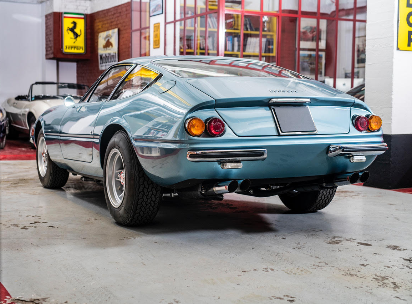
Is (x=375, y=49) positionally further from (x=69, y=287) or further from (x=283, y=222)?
(x=69, y=287)

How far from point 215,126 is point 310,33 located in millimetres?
9921

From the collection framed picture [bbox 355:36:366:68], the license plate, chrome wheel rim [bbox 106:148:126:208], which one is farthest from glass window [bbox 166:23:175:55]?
the license plate

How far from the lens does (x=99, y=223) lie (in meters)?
4.42

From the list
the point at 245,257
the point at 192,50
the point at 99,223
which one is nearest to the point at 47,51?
the point at 192,50

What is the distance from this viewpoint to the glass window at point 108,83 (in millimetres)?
4921

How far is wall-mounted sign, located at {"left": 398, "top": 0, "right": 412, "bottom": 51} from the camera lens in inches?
257

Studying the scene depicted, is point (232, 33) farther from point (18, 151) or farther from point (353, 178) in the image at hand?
point (353, 178)

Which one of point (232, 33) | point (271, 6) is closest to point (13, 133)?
point (232, 33)

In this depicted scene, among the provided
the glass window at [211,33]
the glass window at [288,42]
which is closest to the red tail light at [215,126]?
the glass window at [211,33]

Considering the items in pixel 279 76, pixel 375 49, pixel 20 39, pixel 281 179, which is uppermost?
pixel 20 39

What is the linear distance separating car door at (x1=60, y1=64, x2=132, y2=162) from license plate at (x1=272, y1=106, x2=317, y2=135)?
1.63 m

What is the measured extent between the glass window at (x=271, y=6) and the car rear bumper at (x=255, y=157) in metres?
8.50

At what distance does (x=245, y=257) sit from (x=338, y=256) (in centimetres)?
59

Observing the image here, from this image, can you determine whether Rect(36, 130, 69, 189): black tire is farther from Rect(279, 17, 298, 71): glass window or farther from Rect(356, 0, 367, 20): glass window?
Rect(356, 0, 367, 20): glass window
